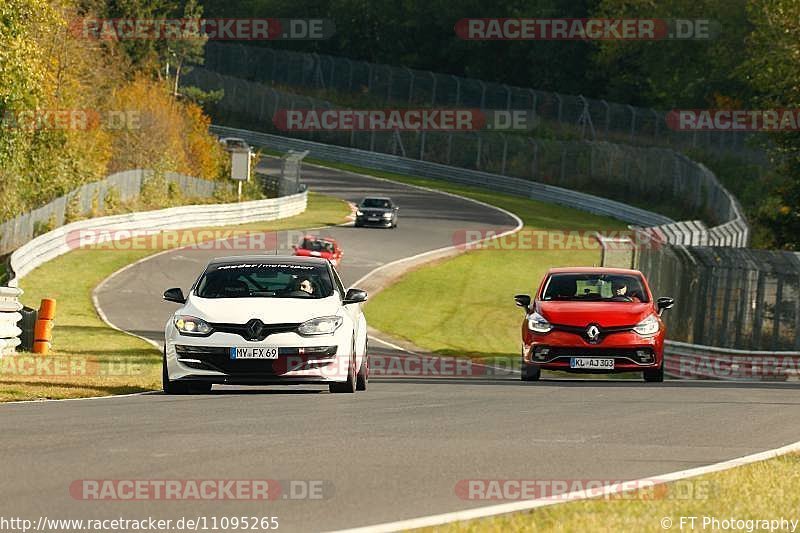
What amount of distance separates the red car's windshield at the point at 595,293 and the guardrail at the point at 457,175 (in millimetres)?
46142

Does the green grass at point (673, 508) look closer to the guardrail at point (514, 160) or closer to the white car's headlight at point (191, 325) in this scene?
the white car's headlight at point (191, 325)

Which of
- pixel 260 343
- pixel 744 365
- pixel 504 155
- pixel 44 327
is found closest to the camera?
pixel 260 343

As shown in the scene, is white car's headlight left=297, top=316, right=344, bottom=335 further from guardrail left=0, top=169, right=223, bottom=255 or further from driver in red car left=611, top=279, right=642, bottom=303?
guardrail left=0, top=169, right=223, bottom=255

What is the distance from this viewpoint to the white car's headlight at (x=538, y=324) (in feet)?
69.2

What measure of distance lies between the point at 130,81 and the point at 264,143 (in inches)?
748

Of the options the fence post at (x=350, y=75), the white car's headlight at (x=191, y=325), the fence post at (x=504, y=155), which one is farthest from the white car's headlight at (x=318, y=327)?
the fence post at (x=350, y=75)

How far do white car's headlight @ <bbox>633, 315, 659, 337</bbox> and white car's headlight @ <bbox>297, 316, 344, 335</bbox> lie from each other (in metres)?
5.88

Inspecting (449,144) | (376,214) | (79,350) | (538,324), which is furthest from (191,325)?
(449,144)

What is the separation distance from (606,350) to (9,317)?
345 inches

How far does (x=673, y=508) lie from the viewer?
895cm

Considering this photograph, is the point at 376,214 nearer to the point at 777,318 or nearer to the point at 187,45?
the point at 187,45

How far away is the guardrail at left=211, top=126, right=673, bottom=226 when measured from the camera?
74.0 metres

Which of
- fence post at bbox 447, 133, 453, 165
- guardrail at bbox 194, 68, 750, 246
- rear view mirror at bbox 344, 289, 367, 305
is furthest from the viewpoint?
fence post at bbox 447, 133, 453, 165

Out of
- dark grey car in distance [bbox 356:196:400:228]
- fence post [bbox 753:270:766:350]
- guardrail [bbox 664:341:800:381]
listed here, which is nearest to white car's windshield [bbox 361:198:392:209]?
dark grey car in distance [bbox 356:196:400:228]
